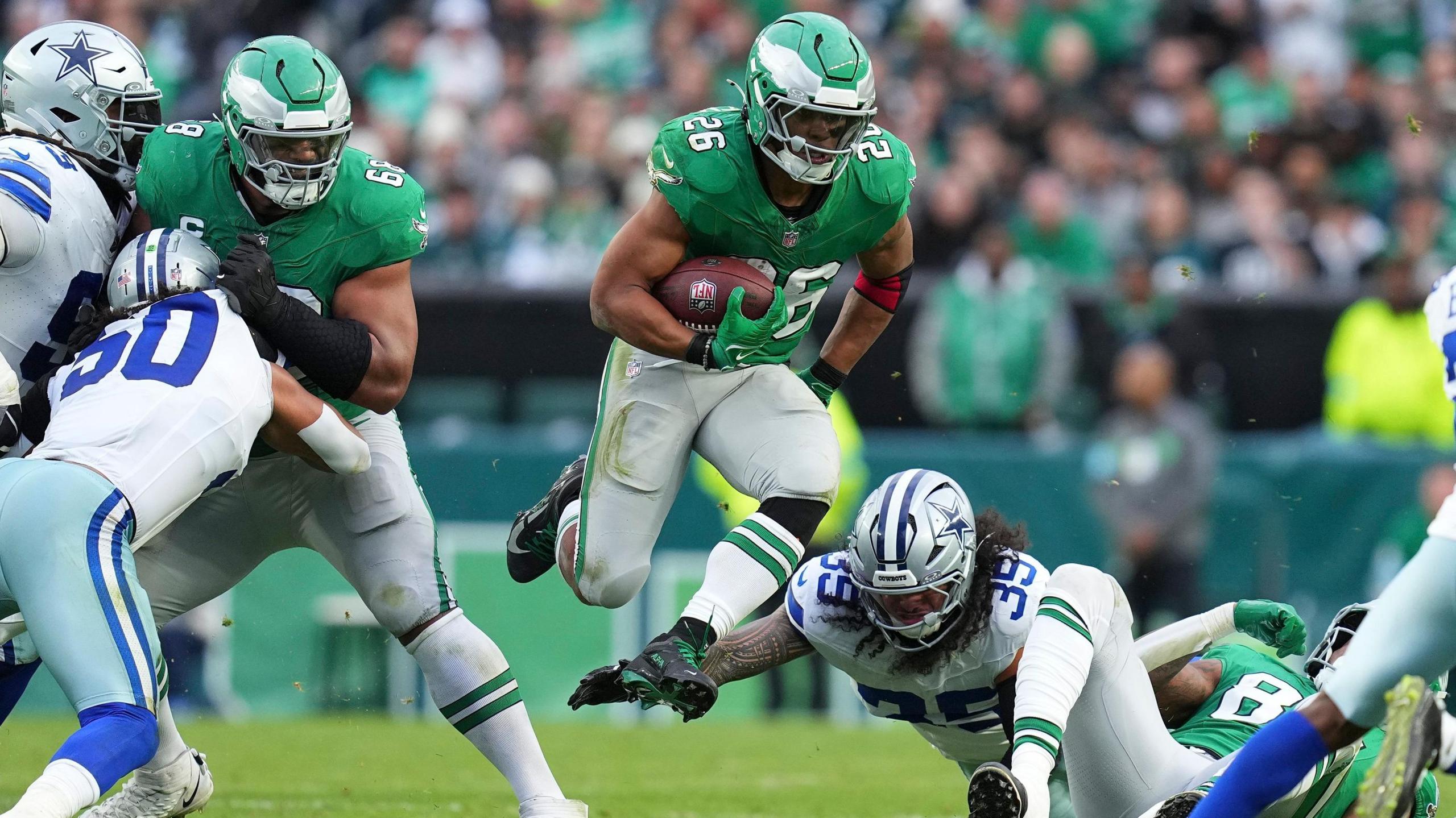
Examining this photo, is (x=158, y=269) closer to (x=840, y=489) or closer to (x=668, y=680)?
(x=668, y=680)

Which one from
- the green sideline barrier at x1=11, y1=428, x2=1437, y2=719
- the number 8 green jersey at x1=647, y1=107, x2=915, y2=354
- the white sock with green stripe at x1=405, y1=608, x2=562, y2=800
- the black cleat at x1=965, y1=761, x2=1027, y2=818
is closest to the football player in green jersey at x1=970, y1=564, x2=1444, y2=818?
the black cleat at x1=965, y1=761, x2=1027, y2=818

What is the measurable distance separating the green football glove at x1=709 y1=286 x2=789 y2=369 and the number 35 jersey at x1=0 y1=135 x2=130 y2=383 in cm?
170

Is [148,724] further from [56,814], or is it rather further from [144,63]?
[144,63]

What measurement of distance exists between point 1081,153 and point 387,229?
685 cm

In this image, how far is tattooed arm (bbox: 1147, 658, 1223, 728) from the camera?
17.8ft

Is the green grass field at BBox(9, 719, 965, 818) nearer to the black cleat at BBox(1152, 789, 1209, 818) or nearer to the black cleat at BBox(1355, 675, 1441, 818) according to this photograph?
the black cleat at BBox(1152, 789, 1209, 818)

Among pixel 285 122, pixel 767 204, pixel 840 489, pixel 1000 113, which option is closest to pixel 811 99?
pixel 767 204

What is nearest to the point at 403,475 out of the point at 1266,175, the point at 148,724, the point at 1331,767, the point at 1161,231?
the point at 148,724

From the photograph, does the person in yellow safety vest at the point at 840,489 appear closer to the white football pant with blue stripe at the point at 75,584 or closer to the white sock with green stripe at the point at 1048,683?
the white sock with green stripe at the point at 1048,683

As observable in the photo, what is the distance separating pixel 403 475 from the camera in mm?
5520

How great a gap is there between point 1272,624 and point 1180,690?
1.05 feet

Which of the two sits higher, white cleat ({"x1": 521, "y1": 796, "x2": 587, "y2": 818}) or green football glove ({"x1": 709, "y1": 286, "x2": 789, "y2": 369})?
green football glove ({"x1": 709, "y1": 286, "x2": 789, "y2": 369})

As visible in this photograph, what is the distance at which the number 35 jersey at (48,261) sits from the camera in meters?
5.02

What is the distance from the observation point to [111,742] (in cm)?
415
